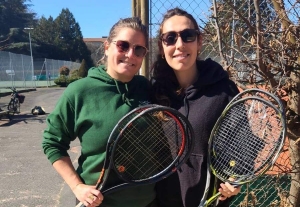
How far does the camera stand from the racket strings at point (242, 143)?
229 centimetres

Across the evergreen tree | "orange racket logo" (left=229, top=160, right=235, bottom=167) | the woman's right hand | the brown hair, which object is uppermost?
the evergreen tree

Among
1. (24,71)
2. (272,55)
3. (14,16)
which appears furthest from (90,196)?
(14,16)

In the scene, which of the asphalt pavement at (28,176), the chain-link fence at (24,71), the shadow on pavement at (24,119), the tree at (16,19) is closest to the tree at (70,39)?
the tree at (16,19)

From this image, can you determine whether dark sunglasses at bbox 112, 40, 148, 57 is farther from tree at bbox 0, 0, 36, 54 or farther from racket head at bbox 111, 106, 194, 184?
tree at bbox 0, 0, 36, 54

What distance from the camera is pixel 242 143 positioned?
2375 millimetres

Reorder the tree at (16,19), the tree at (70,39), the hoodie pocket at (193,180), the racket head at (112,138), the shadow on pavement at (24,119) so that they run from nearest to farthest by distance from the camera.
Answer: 1. the racket head at (112,138)
2. the hoodie pocket at (193,180)
3. the shadow on pavement at (24,119)
4. the tree at (16,19)
5. the tree at (70,39)

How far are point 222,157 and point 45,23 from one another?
85570 mm

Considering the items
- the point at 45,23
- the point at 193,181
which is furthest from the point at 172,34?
the point at 45,23

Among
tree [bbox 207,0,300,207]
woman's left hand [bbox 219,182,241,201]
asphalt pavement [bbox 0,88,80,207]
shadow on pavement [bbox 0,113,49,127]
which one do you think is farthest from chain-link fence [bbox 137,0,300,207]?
shadow on pavement [bbox 0,113,49,127]

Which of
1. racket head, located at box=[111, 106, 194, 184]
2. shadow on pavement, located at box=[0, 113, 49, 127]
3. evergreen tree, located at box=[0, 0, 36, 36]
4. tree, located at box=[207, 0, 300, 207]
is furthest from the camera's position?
evergreen tree, located at box=[0, 0, 36, 36]

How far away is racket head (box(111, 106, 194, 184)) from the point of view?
2.28 metres

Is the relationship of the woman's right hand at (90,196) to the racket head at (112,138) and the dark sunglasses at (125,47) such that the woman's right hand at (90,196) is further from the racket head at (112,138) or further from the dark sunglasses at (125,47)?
the dark sunglasses at (125,47)

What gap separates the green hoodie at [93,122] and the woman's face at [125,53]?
0.08 meters

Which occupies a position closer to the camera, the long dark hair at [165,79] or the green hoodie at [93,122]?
the green hoodie at [93,122]
